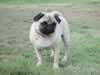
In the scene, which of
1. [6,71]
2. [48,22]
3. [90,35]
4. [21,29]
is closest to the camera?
[6,71]

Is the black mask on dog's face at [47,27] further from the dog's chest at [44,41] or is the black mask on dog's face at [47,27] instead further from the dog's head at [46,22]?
the dog's chest at [44,41]

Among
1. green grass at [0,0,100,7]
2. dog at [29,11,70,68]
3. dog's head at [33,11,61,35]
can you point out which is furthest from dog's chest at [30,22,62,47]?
green grass at [0,0,100,7]

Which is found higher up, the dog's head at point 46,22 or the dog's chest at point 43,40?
the dog's head at point 46,22

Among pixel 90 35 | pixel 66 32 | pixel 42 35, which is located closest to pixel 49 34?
pixel 42 35

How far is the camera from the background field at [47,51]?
7754mm

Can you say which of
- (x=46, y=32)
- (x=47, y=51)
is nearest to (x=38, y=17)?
(x=46, y=32)

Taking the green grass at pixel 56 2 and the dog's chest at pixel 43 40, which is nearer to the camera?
the dog's chest at pixel 43 40

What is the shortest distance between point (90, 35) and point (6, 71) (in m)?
6.92

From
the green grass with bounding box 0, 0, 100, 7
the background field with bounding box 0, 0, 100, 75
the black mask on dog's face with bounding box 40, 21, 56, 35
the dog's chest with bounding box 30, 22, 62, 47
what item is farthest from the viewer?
the green grass with bounding box 0, 0, 100, 7

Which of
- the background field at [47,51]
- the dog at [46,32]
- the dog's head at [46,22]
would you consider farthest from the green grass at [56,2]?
the dog's head at [46,22]

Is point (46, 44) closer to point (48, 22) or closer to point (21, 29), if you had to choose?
point (48, 22)

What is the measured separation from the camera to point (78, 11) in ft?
68.5

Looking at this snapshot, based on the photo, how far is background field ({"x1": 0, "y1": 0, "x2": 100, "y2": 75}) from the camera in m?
7.75

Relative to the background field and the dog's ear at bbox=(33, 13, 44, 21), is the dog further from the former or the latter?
the background field
